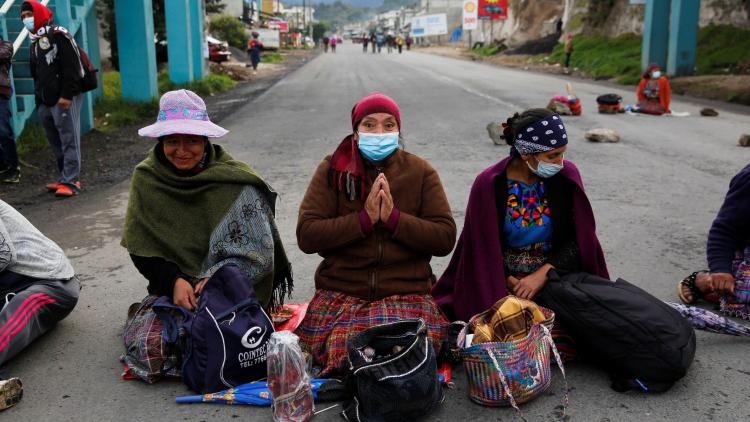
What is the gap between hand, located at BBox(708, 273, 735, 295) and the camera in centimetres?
386

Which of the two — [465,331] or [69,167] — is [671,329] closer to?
[465,331]

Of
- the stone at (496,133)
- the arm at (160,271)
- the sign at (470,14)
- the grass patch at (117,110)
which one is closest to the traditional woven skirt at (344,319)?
the arm at (160,271)

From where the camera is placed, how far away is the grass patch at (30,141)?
9359 mm

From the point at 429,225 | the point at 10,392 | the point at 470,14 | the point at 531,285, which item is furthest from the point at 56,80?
the point at 470,14

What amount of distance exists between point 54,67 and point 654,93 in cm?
1104

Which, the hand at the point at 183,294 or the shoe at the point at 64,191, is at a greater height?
the hand at the point at 183,294

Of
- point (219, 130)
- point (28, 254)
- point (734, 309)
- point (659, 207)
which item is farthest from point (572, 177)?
point (659, 207)

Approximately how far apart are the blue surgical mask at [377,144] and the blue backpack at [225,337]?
2.83ft

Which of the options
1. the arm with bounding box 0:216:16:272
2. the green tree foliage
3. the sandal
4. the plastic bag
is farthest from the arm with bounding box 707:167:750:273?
the green tree foliage

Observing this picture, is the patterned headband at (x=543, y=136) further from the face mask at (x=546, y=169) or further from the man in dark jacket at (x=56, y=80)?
the man in dark jacket at (x=56, y=80)

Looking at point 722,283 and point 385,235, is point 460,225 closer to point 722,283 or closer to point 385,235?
point 722,283

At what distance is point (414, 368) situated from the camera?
2.86 meters

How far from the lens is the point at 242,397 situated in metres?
3.14

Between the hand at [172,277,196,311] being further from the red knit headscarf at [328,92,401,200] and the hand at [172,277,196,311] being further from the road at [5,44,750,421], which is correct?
the red knit headscarf at [328,92,401,200]
